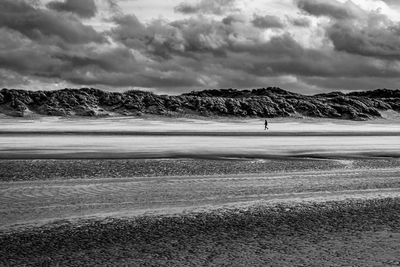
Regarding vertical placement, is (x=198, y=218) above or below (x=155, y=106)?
below

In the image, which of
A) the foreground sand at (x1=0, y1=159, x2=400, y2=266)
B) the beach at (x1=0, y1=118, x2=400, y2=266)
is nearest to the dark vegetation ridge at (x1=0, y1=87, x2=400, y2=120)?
the beach at (x1=0, y1=118, x2=400, y2=266)

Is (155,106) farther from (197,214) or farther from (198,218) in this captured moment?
(198,218)

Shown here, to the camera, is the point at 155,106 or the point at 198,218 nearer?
the point at 198,218

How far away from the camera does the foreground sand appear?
810 cm

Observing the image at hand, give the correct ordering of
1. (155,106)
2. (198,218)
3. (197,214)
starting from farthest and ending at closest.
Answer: (155,106)
(197,214)
(198,218)

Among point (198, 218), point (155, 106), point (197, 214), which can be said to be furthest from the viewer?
point (155, 106)

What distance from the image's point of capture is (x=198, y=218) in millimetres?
10844

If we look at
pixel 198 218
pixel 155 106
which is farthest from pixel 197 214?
pixel 155 106

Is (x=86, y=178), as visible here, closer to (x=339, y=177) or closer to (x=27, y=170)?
(x=27, y=170)

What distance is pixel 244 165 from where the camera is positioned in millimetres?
21625

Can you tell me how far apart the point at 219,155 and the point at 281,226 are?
15.8m

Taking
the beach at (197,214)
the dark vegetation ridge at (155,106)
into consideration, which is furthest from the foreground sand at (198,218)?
the dark vegetation ridge at (155,106)

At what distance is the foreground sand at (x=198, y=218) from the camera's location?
8.10 meters

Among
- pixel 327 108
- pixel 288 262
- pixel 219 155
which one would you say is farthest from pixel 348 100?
pixel 288 262
